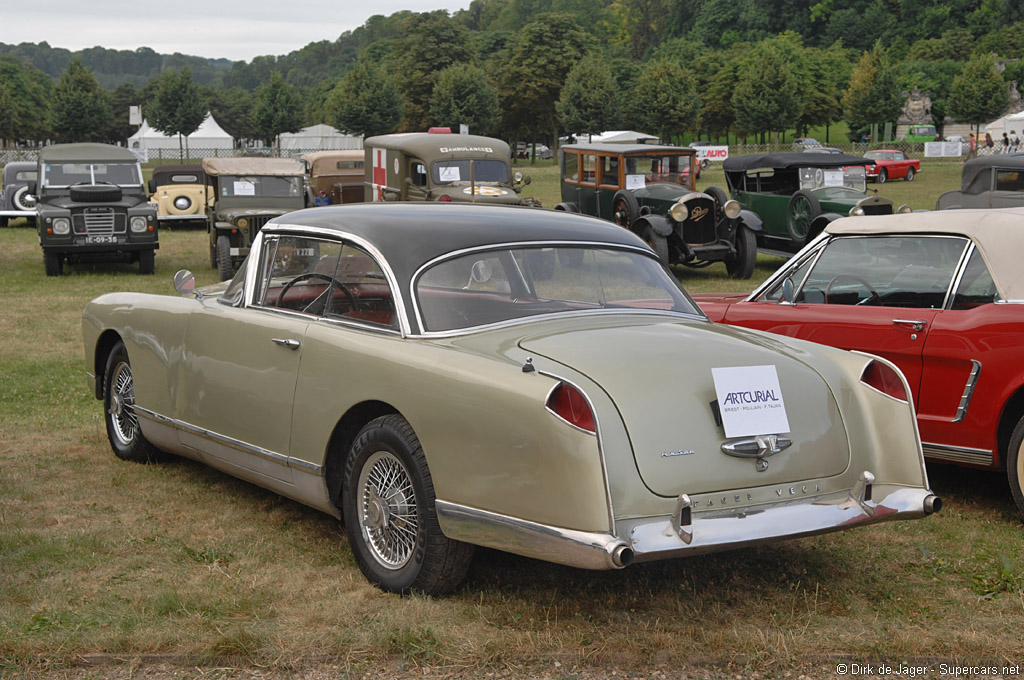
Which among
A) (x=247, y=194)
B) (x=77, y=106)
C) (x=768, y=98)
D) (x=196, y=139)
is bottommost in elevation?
(x=247, y=194)

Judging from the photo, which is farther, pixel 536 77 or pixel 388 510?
pixel 536 77

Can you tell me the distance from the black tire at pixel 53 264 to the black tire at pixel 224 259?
2926 millimetres

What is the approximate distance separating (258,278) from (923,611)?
350 cm

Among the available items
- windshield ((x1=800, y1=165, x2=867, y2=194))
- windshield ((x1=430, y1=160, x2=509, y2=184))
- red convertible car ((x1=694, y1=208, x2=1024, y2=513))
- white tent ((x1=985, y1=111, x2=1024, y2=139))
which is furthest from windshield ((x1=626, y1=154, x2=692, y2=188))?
white tent ((x1=985, y1=111, x2=1024, y2=139))

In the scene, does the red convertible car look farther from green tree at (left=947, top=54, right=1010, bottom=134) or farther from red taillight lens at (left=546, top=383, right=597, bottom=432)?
green tree at (left=947, top=54, right=1010, bottom=134)

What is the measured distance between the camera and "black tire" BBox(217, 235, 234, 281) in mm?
17781

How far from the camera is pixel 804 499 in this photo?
4.09 meters

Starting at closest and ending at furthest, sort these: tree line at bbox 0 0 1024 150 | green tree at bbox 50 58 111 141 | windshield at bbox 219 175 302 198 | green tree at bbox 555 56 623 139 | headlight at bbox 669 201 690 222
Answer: headlight at bbox 669 201 690 222, windshield at bbox 219 175 302 198, green tree at bbox 50 58 111 141, green tree at bbox 555 56 623 139, tree line at bbox 0 0 1024 150

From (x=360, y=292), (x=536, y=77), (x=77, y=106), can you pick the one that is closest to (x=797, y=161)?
(x=360, y=292)

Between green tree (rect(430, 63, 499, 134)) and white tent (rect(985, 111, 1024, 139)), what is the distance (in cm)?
3288

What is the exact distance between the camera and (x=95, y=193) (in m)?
18.6

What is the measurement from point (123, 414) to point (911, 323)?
4643 mm

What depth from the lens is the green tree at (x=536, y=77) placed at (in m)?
85.2

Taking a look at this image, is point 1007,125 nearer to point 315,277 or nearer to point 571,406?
point 315,277
